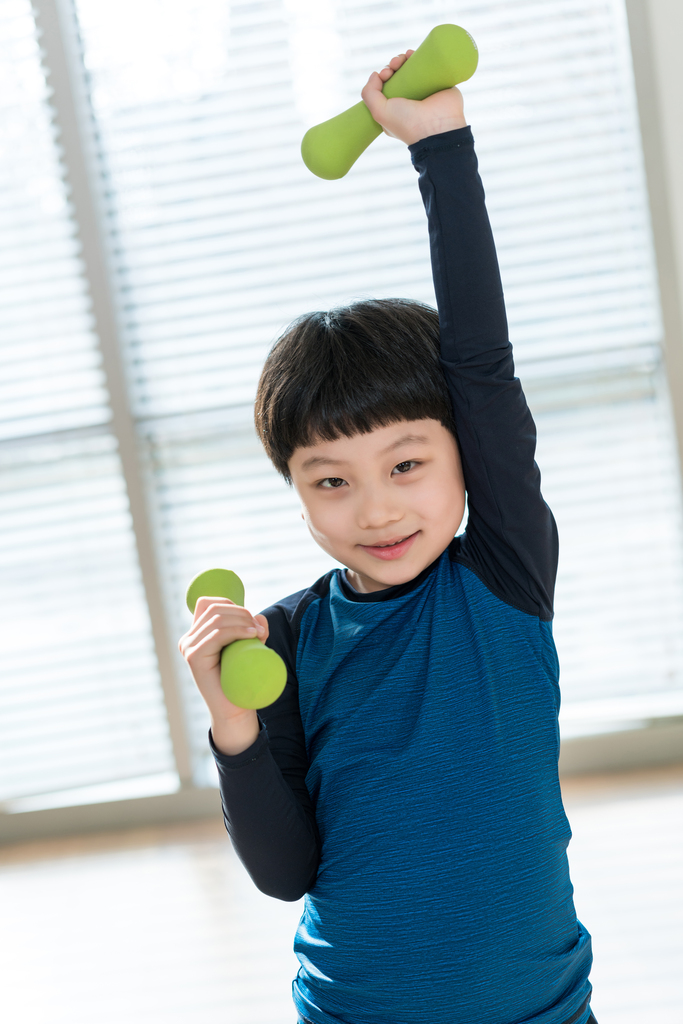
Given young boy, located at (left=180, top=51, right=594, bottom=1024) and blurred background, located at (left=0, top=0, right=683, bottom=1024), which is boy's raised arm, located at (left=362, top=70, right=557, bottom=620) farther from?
blurred background, located at (left=0, top=0, right=683, bottom=1024)

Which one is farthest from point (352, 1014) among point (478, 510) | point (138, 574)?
point (138, 574)

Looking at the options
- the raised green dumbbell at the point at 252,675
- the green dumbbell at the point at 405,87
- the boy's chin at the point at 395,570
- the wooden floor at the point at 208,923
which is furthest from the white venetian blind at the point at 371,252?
the raised green dumbbell at the point at 252,675

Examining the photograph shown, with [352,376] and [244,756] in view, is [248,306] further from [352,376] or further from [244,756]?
[244,756]

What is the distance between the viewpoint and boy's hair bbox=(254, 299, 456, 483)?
0.73 metres

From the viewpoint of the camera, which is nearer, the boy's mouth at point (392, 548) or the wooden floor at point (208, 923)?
the boy's mouth at point (392, 548)

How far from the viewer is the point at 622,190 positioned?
1832 mm

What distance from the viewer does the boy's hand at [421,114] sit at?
2.36ft

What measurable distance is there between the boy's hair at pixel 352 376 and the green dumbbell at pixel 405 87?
5.1 inches

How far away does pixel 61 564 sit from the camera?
6.75 ft

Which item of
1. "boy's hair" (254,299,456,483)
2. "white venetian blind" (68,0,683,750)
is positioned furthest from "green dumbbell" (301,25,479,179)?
"white venetian blind" (68,0,683,750)

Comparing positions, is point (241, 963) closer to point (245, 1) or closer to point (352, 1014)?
point (352, 1014)

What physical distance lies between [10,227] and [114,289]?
0.28 meters

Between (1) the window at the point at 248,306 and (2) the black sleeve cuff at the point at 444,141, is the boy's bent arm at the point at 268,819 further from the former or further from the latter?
(1) the window at the point at 248,306

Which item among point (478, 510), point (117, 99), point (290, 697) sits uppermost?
point (117, 99)
